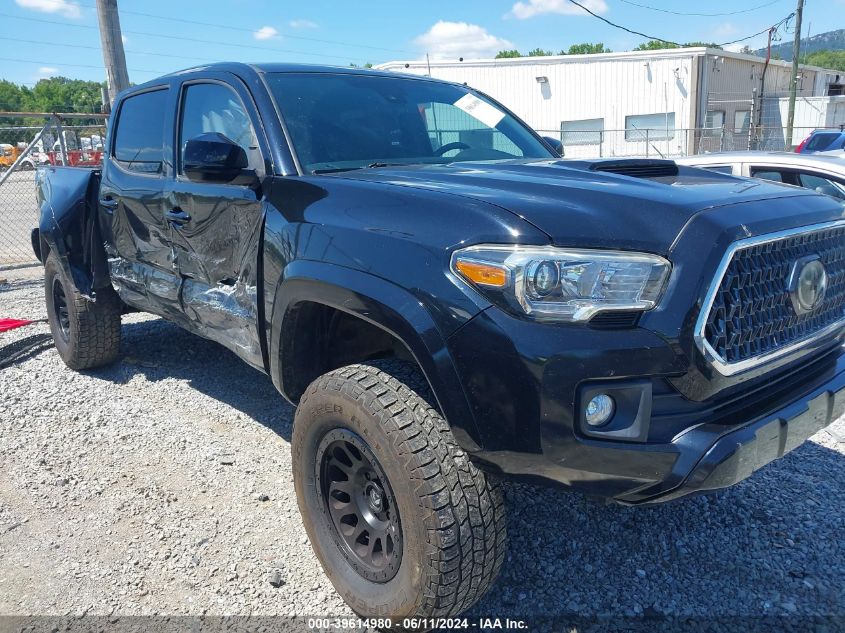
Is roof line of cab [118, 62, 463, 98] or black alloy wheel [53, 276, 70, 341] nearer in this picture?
roof line of cab [118, 62, 463, 98]

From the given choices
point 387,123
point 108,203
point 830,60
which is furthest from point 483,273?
point 830,60

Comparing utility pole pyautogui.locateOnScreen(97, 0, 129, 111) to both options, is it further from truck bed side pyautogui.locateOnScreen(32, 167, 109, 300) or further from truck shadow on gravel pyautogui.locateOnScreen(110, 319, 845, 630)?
truck shadow on gravel pyautogui.locateOnScreen(110, 319, 845, 630)

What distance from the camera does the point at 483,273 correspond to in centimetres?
197

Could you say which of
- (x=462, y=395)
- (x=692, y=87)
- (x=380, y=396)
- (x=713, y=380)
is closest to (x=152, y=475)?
(x=380, y=396)

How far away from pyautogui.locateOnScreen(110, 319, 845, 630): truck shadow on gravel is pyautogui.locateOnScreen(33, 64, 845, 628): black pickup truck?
576mm

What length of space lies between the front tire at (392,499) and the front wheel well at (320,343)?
321 millimetres

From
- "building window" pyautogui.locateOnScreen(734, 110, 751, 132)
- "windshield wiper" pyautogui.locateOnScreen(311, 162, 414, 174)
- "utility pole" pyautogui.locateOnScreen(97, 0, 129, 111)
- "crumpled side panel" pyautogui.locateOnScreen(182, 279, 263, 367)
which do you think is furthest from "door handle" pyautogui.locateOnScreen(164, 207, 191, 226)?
"building window" pyautogui.locateOnScreen(734, 110, 751, 132)

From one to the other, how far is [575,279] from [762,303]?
65cm

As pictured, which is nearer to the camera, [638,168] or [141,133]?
[638,168]

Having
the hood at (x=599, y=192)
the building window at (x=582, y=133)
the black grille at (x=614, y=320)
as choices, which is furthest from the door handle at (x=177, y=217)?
the building window at (x=582, y=133)

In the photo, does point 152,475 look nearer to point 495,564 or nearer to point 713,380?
point 495,564

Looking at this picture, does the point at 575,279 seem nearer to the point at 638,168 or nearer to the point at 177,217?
the point at 638,168

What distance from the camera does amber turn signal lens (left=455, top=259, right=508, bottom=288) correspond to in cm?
194

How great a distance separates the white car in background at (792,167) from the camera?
18.8 ft
